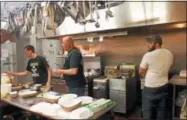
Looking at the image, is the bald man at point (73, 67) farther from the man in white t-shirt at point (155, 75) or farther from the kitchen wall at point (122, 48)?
the kitchen wall at point (122, 48)

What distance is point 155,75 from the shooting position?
Answer: 1.94 m

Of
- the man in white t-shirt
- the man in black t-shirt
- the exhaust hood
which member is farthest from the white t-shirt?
the man in black t-shirt

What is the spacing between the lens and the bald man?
1.82 m

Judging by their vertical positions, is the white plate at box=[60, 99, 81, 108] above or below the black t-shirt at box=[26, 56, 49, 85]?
below

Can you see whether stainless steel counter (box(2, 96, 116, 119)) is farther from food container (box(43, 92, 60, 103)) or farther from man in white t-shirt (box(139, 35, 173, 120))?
man in white t-shirt (box(139, 35, 173, 120))

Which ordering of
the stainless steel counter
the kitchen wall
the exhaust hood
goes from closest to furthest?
the stainless steel counter
the exhaust hood
the kitchen wall

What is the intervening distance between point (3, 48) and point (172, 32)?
6.53ft

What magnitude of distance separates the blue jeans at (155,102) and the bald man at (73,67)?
0.77 metres

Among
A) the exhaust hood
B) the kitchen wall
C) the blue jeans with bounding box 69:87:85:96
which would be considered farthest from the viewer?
the kitchen wall

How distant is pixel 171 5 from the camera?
1632 millimetres

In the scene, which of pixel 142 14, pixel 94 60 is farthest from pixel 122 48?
pixel 142 14

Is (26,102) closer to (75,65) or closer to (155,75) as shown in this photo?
(75,65)

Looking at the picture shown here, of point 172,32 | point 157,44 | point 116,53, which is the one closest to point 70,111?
point 157,44

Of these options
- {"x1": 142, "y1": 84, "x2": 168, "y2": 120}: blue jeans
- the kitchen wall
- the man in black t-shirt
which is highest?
the kitchen wall
